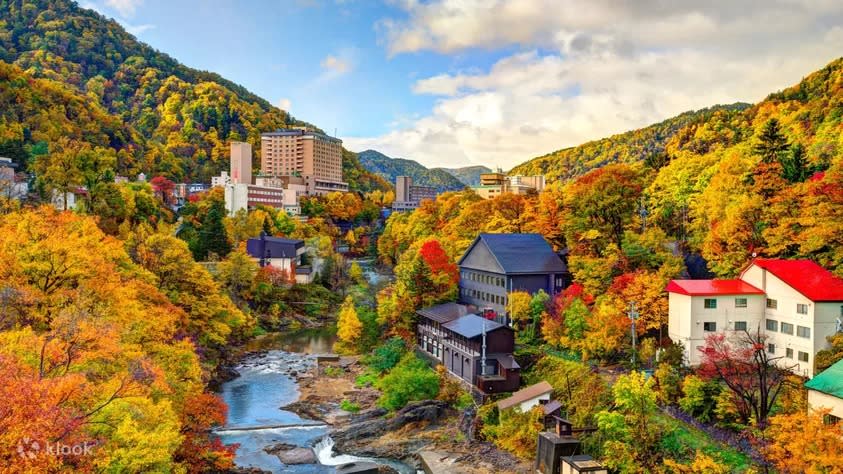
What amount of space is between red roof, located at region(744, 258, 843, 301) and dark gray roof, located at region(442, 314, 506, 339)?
11484 mm

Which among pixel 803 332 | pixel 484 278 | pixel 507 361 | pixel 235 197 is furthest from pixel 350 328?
pixel 235 197

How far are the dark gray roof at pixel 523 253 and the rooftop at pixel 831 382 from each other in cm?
1790

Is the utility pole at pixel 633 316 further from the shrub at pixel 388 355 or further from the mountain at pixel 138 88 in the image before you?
the mountain at pixel 138 88

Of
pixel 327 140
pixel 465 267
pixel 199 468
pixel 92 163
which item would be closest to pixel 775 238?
pixel 465 267

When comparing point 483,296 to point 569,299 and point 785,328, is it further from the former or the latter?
point 785,328

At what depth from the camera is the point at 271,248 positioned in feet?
196

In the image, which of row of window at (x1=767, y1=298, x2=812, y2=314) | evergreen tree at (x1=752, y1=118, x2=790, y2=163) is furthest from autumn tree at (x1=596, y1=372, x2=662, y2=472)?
evergreen tree at (x1=752, y1=118, x2=790, y2=163)

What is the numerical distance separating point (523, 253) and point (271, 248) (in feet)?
103

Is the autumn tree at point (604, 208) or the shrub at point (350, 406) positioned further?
the autumn tree at point (604, 208)

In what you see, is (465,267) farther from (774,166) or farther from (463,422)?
(774,166)

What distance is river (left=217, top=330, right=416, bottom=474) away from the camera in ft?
78.9

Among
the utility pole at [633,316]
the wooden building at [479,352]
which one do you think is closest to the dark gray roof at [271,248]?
the wooden building at [479,352]

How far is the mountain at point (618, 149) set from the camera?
9744 centimetres

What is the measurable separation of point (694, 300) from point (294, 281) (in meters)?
41.8
